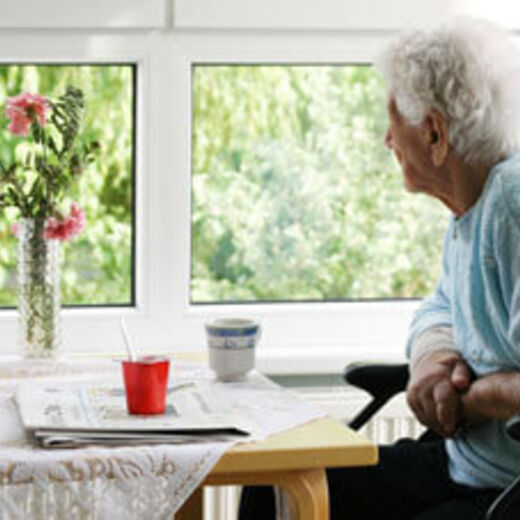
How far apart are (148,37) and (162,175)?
0.30 meters

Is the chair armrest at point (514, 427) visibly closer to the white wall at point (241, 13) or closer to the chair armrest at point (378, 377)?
the chair armrest at point (378, 377)

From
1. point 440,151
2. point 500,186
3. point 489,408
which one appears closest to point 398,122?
point 440,151

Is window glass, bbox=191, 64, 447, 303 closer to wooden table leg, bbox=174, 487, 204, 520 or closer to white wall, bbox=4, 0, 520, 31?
white wall, bbox=4, 0, 520, 31

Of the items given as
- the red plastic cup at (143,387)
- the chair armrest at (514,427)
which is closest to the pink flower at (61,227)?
the red plastic cup at (143,387)

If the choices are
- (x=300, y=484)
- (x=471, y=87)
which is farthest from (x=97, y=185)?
(x=300, y=484)

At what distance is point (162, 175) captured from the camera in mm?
2973

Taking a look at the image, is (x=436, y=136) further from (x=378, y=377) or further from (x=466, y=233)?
(x=378, y=377)

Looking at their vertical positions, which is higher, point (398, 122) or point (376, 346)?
point (398, 122)

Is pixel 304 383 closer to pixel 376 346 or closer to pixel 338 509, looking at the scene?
pixel 376 346

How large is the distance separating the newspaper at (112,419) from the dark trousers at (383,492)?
1.03 ft

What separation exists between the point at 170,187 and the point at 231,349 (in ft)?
2.85

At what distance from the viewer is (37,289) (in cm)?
235

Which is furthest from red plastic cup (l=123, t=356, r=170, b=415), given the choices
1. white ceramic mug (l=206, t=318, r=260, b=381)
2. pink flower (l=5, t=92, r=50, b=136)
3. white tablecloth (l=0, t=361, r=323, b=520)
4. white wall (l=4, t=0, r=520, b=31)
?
white wall (l=4, t=0, r=520, b=31)

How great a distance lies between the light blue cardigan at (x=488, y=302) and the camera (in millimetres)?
2031
